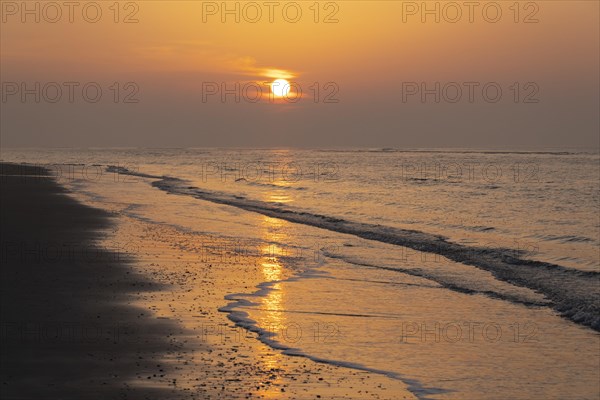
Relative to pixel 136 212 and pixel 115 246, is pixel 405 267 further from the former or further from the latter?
pixel 136 212

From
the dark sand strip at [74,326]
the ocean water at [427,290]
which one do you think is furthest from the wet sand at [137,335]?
the ocean water at [427,290]

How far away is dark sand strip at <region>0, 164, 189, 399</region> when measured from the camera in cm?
814

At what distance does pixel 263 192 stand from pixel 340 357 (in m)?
41.2

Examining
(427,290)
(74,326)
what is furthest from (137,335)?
(427,290)

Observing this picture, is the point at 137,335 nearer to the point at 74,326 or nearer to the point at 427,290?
the point at 74,326

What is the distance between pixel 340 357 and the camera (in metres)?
9.82

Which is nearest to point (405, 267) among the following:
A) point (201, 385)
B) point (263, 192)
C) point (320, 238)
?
point (320, 238)

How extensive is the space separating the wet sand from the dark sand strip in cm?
2

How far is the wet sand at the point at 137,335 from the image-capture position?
27.1 feet

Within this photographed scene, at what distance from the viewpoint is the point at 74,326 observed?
1080 cm

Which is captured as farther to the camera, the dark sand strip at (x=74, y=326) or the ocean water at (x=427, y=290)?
the ocean water at (x=427, y=290)

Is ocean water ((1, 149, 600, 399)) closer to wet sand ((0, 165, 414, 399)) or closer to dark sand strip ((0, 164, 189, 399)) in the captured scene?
wet sand ((0, 165, 414, 399))

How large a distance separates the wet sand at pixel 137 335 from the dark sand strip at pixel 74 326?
0.02 meters

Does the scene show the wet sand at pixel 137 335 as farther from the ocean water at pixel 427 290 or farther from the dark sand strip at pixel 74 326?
the ocean water at pixel 427 290
